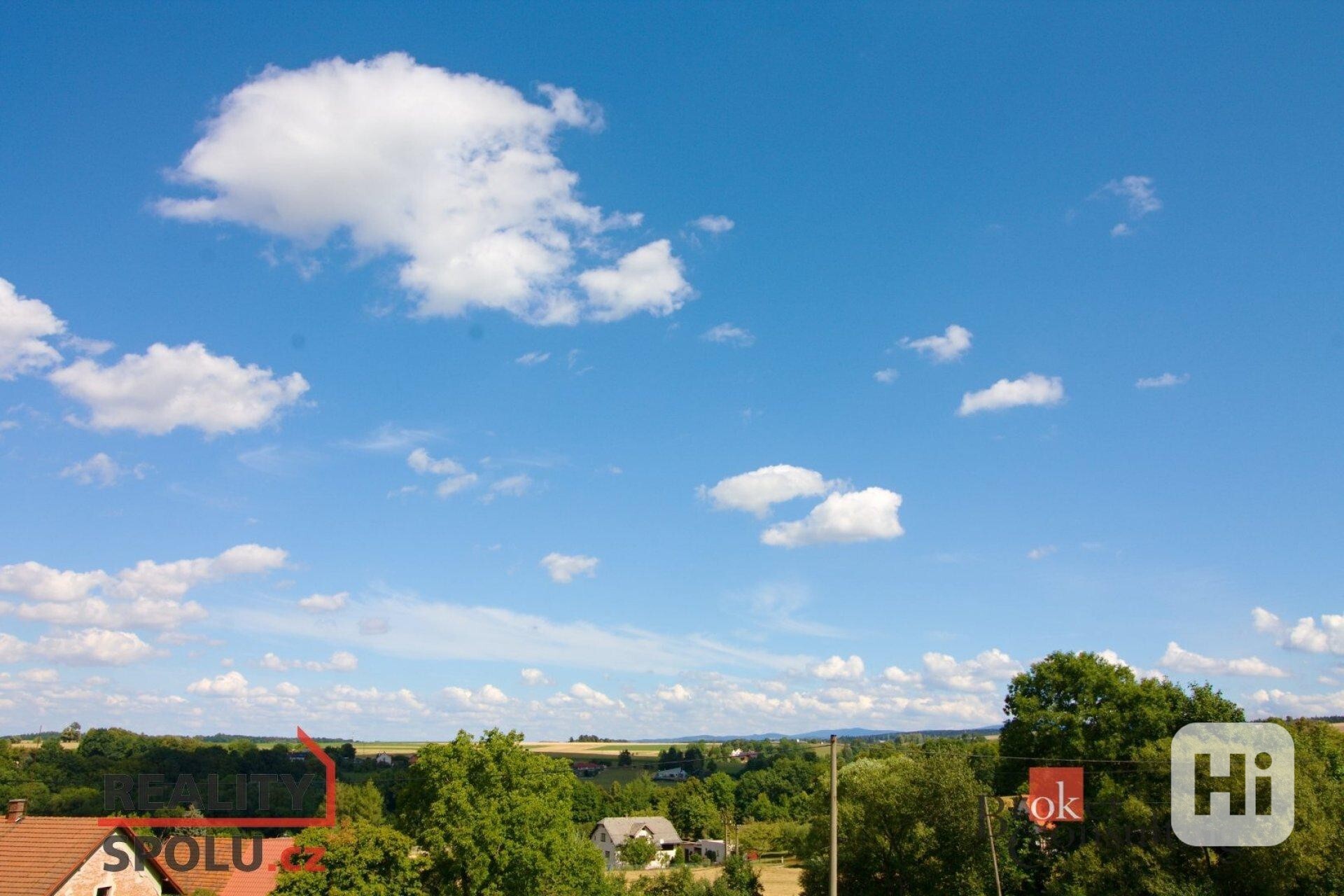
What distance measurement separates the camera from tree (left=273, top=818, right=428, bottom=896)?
3092 cm

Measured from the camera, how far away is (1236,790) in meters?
36.8

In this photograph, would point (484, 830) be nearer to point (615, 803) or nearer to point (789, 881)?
point (789, 881)

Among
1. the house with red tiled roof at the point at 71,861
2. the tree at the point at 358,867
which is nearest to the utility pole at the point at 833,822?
the tree at the point at 358,867

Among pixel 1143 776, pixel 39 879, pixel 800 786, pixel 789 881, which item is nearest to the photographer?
pixel 39 879

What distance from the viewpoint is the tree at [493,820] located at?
3859 cm

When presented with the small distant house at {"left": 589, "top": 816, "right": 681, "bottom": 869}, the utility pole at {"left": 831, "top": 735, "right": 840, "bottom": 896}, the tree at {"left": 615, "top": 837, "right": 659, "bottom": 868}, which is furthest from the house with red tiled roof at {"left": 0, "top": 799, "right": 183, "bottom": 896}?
the small distant house at {"left": 589, "top": 816, "right": 681, "bottom": 869}

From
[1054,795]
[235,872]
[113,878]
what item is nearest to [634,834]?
[1054,795]

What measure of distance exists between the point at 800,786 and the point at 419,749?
396 ft

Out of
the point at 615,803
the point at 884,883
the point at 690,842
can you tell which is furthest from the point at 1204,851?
the point at 615,803

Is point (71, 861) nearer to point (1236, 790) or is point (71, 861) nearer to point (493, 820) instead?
point (493, 820)

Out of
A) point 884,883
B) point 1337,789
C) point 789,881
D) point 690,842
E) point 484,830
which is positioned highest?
point 1337,789

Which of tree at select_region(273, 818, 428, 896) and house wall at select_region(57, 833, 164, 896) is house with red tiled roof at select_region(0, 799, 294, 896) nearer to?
house wall at select_region(57, 833, 164, 896)

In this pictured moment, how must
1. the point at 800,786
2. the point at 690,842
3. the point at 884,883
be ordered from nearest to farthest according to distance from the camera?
the point at 884,883
the point at 690,842
the point at 800,786

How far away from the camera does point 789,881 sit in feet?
261
